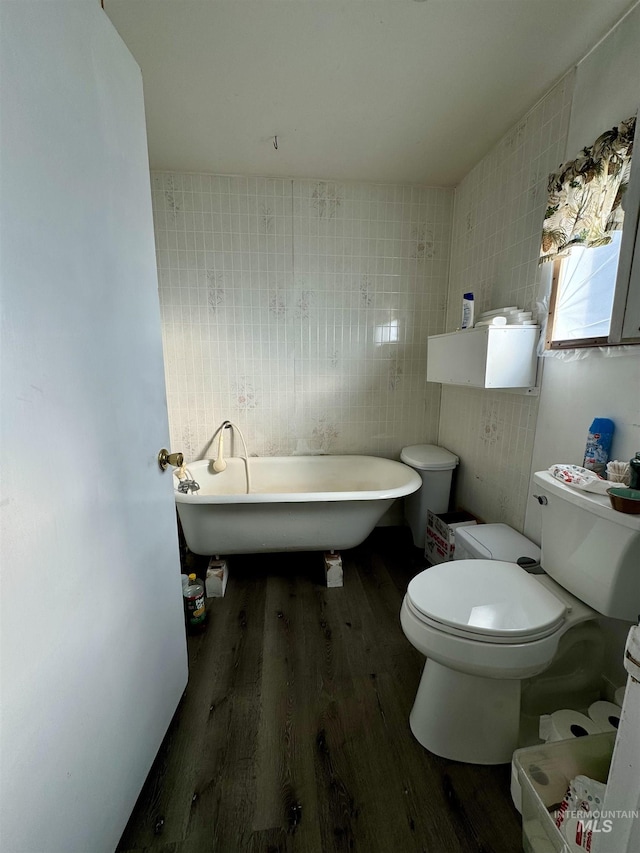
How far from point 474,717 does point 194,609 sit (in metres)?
1.18

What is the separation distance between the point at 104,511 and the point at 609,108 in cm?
195

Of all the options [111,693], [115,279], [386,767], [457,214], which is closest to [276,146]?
[457,214]

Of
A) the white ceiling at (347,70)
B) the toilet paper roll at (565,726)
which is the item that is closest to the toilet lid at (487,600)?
the toilet paper roll at (565,726)

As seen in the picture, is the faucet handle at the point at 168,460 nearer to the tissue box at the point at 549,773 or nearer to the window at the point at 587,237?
the tissue box at the point at 549,773

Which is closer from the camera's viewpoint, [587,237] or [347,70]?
[587,237]

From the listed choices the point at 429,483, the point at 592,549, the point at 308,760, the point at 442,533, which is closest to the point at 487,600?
the point at 592,549

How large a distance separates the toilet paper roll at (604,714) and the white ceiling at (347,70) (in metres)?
2.17

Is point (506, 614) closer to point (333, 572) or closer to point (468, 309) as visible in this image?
point (333, 572)

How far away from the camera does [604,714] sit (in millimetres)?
1081

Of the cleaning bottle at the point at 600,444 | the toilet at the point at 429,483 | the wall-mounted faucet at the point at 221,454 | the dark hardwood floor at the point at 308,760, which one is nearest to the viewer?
the dark hardwood floor at the point at 308,760

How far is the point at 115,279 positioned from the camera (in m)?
0.81

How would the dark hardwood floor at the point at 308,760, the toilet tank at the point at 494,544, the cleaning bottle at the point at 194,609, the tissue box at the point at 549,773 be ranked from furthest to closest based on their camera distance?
the cleaning bottle at the point at 194,609, the toilet tank at the point at 494,544, the dark hardwood floor at the point at 308,760, the tissue box at the point at 549,773

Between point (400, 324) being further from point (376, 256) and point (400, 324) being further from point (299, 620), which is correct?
point (299, 620)

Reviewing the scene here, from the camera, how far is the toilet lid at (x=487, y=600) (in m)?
1.00
